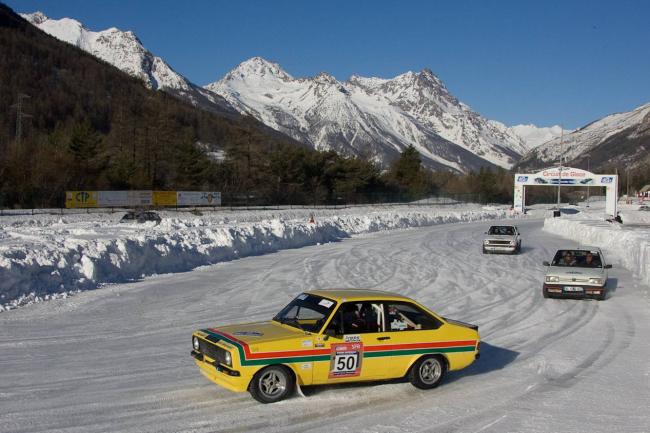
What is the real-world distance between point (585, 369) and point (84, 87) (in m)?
153

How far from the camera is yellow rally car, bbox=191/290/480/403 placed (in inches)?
332

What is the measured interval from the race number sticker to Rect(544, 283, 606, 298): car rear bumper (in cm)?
1153

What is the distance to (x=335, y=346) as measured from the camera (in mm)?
8836

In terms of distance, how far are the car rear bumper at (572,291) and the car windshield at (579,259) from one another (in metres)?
1.29

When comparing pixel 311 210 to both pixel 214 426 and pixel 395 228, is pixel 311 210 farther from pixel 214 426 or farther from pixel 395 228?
pixel 214 426

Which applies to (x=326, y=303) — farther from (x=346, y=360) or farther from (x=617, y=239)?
(x=617, y=239)

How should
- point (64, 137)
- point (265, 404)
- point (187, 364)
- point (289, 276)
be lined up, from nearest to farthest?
point (265, 404) → point (187, 364) → point (289, 276) → point (64, 137)

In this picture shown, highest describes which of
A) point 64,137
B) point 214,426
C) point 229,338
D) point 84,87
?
point 84,87

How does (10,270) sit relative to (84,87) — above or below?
below

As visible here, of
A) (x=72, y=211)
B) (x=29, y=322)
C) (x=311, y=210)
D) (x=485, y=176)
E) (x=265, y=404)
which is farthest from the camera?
(x=485, y=176)

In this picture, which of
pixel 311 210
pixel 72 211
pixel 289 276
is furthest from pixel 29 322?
pixel 311 210

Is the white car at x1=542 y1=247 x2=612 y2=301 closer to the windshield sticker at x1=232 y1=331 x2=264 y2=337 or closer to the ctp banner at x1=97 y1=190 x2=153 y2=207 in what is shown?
the windshield sticker at x1=232 y1=331 x2=264 y2=337

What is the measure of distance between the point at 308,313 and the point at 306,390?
3.47 feet

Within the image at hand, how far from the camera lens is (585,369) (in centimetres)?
1097
